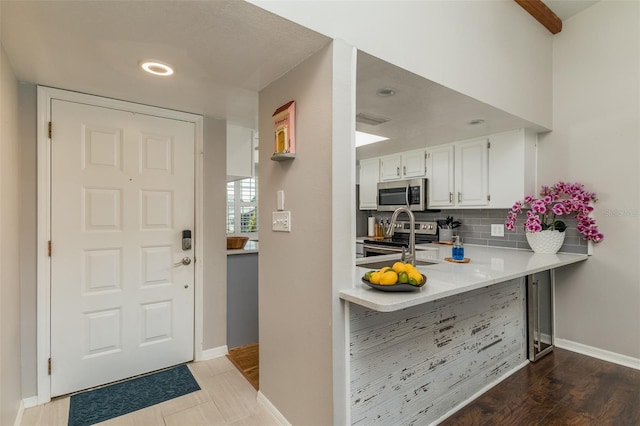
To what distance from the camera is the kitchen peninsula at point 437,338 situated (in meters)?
1.55

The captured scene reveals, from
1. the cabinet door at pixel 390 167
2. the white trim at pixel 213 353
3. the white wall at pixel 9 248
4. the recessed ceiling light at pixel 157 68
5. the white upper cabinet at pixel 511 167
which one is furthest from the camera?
the cabinet door at pixel 390 167

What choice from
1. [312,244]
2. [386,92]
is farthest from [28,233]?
[386,92]

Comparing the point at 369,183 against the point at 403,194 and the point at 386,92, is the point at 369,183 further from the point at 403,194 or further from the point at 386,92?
the point at 386,92

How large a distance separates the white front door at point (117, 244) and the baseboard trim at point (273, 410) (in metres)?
0.86

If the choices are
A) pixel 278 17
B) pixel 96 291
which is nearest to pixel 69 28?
pixel 278 17

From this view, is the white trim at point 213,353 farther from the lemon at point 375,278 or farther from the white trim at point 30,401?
the lemon at point 375,278

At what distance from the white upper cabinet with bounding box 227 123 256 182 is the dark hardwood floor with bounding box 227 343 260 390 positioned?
63.4 inches

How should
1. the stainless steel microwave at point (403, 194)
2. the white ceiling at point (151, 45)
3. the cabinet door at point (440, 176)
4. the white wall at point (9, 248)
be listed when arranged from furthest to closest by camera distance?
1. the stainless steel microwave at point (403, 194)
2. the cabinet door at point (440, 176)
3. the white wall at point (9, 248)
4. the white ceiling at point (151, 45)

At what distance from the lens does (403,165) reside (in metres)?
3.85

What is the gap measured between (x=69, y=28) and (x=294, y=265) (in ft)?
5.04

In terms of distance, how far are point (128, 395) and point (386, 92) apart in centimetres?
266

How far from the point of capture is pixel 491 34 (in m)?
2.26

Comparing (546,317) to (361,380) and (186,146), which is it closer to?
(361,380)

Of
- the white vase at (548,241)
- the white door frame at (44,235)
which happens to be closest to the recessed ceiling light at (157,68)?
the white door frame at (44,235)
